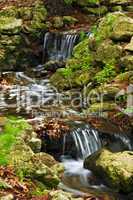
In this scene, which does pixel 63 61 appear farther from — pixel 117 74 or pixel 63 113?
pixel 63 113

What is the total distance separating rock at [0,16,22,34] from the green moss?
10.00m

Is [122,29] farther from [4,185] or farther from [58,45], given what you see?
[4,185]

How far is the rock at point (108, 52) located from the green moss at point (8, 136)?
6136 millimetres

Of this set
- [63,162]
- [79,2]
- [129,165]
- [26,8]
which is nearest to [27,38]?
[26,8]

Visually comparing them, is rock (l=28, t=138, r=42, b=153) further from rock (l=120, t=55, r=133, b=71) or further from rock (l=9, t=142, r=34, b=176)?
rock (l=120, t=55, r=133, b=71)

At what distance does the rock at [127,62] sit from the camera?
14.4 meters

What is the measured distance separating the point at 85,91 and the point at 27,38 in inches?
231

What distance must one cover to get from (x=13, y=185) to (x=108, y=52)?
339 inches

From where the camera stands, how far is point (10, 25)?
19500 mm

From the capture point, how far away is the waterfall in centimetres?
1855

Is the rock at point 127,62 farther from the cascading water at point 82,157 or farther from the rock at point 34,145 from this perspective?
the rock at point 34,145

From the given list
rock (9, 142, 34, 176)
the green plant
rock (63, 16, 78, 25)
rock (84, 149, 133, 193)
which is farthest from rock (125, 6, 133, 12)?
rock (9, 142, 34, 176)

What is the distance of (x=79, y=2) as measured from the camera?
842 inches

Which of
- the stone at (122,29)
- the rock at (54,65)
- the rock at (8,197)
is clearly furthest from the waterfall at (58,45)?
the rock at (8,197)
